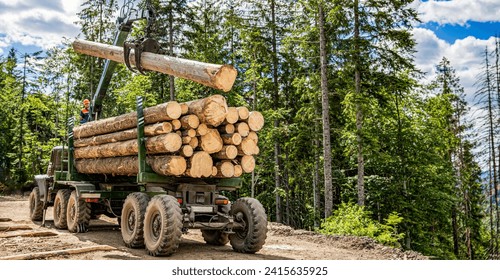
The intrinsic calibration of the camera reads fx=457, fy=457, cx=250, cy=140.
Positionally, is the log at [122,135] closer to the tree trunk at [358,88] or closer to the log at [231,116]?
the log at [231,116]

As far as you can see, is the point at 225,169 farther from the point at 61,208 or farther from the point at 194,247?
the point at 61,208

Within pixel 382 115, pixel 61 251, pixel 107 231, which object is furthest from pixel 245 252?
pixel 382 115

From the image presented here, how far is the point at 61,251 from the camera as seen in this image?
8.35 m

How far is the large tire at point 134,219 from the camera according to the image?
910cm

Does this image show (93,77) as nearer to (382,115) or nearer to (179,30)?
(179,30)

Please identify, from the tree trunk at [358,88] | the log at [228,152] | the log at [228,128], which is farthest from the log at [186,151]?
the tree trunk at [358,88]

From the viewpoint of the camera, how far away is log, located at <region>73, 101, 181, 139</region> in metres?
8.75

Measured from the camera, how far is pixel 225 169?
30.1 feet

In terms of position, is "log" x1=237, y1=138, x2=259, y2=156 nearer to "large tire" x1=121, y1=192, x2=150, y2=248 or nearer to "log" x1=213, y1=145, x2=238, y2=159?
"log" x1=213, y1=145, x2=238, y2=159

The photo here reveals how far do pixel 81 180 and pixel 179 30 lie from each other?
15.9 meters

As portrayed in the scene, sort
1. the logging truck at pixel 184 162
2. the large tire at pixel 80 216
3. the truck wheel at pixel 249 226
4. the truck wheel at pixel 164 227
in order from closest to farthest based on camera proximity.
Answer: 1. the truck wheel at pixel 164 227
2. the logging truck at pixel 184 162
3. the truck wheel at pixel 249 226
4. the large tire at pixel 80 216

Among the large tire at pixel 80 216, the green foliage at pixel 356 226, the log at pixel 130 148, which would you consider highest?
the log at pixel 130 148

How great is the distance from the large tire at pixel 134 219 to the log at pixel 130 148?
99 cm

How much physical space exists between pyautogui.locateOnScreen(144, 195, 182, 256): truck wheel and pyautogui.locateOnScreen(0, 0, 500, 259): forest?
815cm
